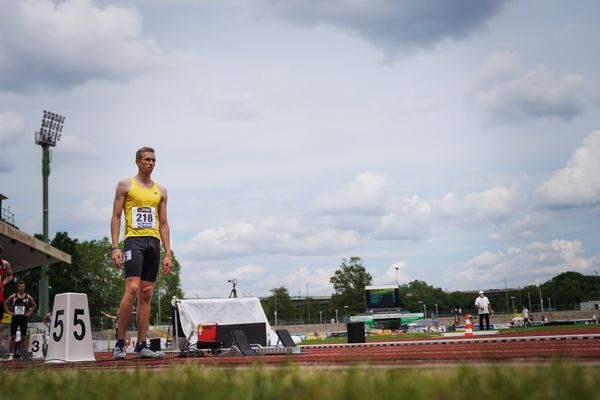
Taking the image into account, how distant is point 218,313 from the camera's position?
16781 millimetres

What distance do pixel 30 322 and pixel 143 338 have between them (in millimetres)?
38466

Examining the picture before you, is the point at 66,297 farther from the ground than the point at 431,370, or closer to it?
farther from the ground

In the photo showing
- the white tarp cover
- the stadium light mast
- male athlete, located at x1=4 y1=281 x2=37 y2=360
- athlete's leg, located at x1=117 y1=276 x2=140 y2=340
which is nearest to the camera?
athlete's leg, located at x1=117 y1=276 x2=140 y2=340

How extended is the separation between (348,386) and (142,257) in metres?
6.01

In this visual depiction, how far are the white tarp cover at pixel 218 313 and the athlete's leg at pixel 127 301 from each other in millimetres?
7172

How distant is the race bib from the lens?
8.87 meters

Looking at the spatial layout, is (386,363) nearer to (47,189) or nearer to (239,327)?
(239,327)

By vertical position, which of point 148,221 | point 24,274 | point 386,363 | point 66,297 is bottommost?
point 386,363

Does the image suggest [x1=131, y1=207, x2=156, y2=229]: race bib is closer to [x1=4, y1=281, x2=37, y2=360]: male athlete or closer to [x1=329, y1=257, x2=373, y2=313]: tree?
[x1=4, y1=281, x2=37, y2=360]: male athlete

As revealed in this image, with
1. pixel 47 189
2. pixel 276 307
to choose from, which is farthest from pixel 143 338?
pixel 276 307

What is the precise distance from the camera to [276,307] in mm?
141500

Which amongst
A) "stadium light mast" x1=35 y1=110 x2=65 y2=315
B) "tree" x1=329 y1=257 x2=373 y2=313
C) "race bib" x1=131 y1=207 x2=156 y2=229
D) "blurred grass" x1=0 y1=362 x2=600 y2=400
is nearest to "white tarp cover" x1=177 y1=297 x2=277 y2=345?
"race bib" x1=131 y1=207 x2=156 y2=229

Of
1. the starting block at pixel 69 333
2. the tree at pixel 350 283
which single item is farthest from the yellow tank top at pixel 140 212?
the tree at pixel 350 283

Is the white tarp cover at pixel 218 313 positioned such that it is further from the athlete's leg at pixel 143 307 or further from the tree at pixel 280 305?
the tree at pixel 280 305
